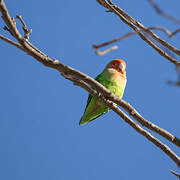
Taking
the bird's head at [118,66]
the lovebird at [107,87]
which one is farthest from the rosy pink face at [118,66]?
the lovebird at [107,87]

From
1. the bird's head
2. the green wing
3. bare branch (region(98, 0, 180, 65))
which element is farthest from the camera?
the bird's head

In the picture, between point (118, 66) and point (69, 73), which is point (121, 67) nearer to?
point (118, 66)

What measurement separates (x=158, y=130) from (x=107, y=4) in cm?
148

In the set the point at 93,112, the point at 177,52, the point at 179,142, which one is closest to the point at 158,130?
the point at 179,142

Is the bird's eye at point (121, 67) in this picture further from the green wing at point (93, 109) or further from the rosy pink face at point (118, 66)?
the green wing at point (93, 109)

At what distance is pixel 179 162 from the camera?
110 inches

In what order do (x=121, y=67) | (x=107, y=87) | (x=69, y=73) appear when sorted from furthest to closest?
(x=121, y=67), (x=107, y=87), (x=69, y=73)

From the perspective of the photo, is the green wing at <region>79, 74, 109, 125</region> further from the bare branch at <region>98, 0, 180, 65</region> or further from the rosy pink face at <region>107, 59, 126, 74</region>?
the bare branch at <region>98, 0, 180, 65</region>

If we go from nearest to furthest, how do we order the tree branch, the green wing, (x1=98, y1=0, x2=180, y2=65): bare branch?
the tree branch, (x1=98, y1=0, x2=180, y2=65): bare branch, the green wing

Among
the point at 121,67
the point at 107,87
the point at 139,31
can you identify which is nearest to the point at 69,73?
the point at 139,31

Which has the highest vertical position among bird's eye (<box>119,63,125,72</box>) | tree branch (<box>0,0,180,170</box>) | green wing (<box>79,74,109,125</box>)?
bird's eye (<box>119,63,125,72</box>)

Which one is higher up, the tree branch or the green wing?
the green wing

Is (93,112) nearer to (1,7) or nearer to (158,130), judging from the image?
(158,130)

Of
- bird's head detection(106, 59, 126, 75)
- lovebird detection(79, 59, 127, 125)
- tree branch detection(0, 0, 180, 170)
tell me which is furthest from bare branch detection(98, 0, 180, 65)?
bird's head detection(106, 59, 126, 75)
